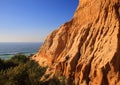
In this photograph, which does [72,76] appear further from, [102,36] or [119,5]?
[119,5]

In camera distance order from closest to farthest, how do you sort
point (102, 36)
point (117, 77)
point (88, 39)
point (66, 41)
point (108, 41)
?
point (117, 77)
point (108, 41)
point (102, 36)
point (88, 39)
point (66, 41)

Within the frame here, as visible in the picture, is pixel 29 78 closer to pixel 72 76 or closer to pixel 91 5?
pixel 72 76

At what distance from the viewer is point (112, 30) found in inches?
1072

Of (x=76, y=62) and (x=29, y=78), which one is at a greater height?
(x=76, y=62)

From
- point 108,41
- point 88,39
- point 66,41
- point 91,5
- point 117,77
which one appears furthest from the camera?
point 66,41

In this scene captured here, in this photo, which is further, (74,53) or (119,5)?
(74,53)

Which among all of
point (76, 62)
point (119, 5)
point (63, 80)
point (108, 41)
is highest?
point (119, 5)

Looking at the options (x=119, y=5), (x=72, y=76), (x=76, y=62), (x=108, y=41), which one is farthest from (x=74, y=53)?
(x=119, y=5)

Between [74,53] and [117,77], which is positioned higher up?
[74,53]

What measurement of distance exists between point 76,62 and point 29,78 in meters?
7.15

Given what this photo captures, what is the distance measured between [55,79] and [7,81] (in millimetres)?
6631

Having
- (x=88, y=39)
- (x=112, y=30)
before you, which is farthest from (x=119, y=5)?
(x=88, y=39)

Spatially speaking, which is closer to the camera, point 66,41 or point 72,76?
point 72,76

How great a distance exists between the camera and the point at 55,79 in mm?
29797
